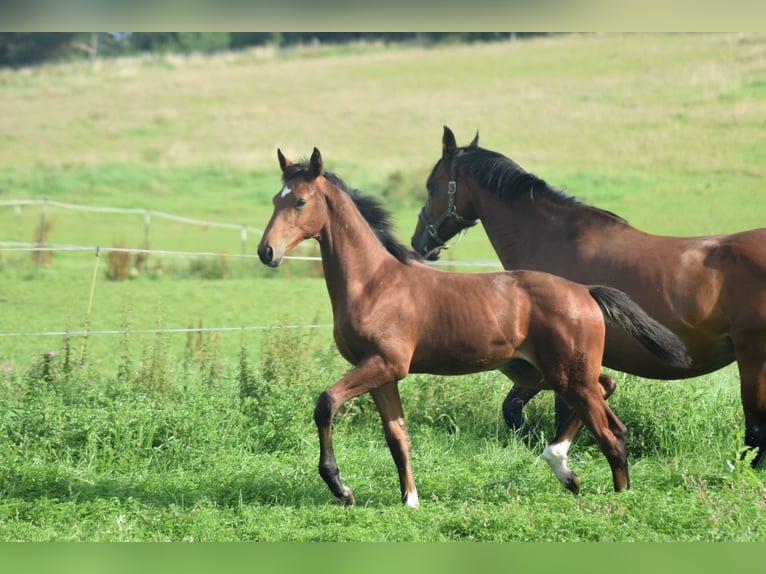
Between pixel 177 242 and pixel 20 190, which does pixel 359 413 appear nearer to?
pixel 177 242

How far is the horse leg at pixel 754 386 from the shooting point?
6.83 m

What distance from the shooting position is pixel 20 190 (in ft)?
90.2

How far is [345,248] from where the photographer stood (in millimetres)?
6715

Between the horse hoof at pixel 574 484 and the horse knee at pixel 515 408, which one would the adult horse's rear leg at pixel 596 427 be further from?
the horse knee at pixel 515 408

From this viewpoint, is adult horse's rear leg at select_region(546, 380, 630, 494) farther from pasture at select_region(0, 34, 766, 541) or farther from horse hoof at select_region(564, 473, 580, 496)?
pasture at select_region(0, 34, 766, 541)

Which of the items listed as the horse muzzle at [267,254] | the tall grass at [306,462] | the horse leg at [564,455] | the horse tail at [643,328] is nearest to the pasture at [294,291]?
the tall grass at [306,462]

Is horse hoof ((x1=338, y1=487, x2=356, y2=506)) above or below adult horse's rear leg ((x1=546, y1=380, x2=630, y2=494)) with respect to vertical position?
below

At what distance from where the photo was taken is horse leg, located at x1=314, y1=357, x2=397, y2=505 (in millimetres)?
6273

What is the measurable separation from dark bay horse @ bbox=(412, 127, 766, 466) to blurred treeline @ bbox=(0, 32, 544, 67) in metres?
31.7

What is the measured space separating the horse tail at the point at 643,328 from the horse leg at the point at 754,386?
510 mm

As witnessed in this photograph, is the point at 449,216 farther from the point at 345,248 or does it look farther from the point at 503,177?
the point at 345,248

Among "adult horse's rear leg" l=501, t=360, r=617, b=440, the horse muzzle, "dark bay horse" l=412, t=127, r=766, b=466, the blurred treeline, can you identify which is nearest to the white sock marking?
"adult horse's rear leg" l=501, t=360, r=617, b=440

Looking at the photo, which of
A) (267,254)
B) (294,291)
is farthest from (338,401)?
(294,291)

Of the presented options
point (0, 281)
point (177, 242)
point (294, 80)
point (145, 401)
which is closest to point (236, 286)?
point (0, 281)
